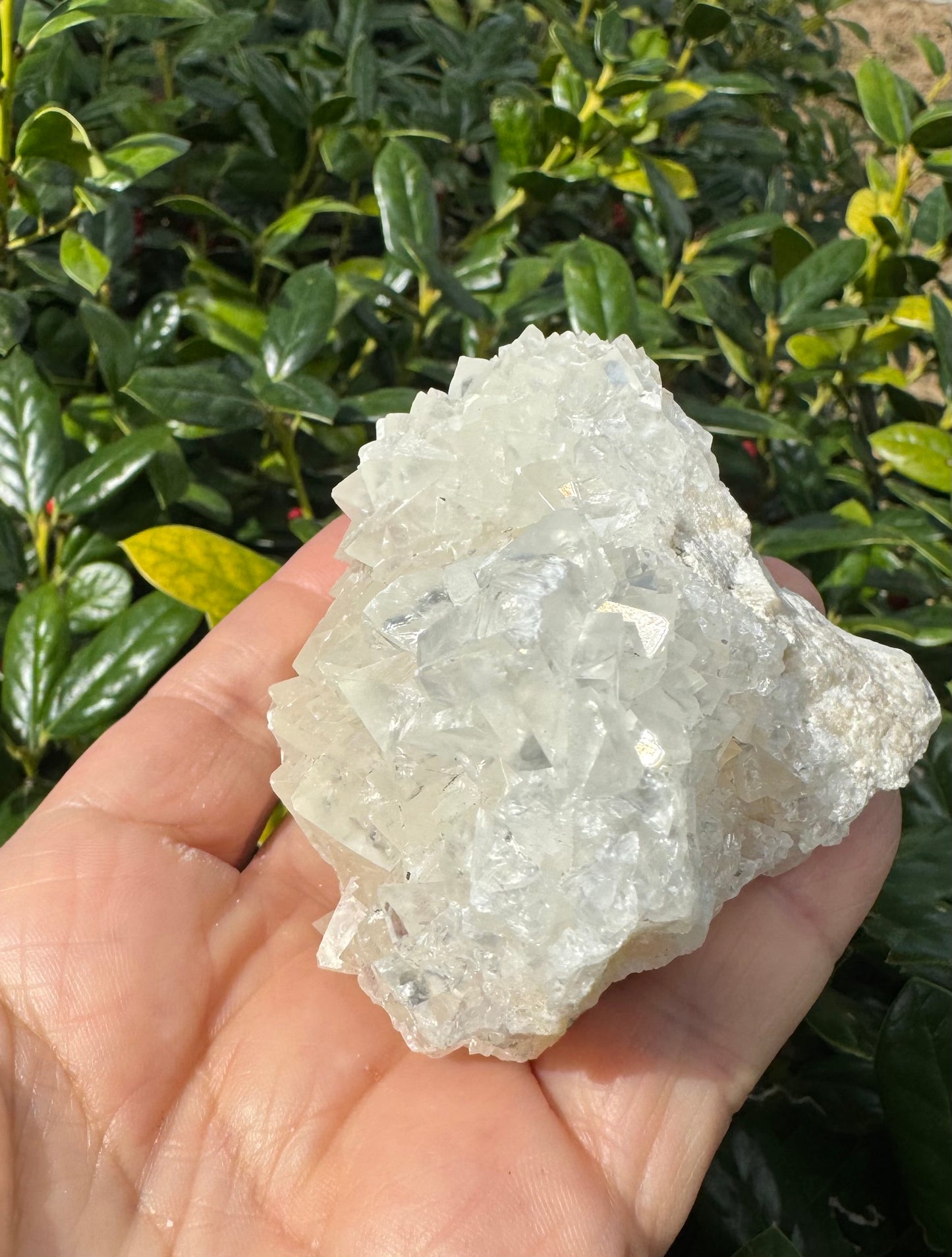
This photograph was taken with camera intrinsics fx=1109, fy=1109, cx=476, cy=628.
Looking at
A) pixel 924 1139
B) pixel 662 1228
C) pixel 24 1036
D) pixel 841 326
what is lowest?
pixel 924 1139

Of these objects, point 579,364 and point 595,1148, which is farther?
point 579,364

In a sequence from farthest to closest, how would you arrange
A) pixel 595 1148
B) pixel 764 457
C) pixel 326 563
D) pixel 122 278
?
pixel 764 457
pixel 122 278
pixel 326 563
pixel 595 1148

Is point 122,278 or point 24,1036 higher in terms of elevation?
point 122,278

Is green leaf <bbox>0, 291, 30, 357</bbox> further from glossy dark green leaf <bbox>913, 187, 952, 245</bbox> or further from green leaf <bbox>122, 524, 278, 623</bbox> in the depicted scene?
glossy dark green leaf <bbox>913, 187, 952, 245</bbox>

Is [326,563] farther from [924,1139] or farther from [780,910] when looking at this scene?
[924,1139]

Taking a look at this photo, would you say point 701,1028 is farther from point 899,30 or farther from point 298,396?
point 899,30

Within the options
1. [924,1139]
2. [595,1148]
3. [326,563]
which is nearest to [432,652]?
[326,563]

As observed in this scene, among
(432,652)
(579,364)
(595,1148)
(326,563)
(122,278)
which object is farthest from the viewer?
(122,278)
